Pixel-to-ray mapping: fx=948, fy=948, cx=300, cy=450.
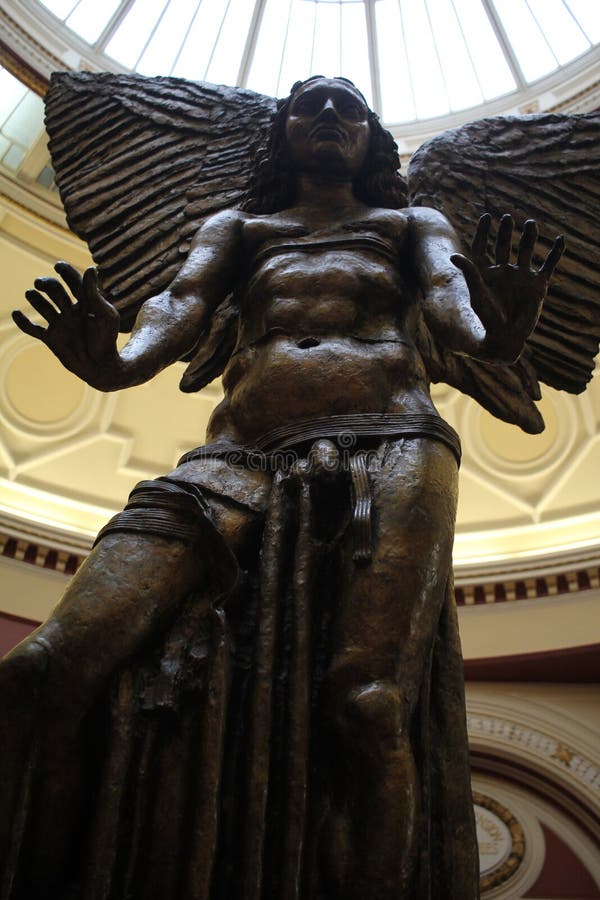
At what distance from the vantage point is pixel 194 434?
1335cm

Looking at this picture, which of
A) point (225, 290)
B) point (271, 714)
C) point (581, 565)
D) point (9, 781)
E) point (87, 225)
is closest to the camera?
point (9, 781)

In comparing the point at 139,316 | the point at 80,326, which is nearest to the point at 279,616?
the point at 80,326

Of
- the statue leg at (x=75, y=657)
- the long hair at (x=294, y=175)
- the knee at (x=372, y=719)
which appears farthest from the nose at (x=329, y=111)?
the knee at (x=372, y=719)

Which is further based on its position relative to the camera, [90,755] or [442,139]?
[442,139]

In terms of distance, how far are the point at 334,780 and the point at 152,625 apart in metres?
0.58

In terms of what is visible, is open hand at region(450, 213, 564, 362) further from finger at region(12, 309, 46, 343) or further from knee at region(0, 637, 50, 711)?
knee at region(0, 637, 50, 711)

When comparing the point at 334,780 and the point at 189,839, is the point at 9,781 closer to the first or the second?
the point at 189,839

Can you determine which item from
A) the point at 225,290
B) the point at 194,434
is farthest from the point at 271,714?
the point at 194,434

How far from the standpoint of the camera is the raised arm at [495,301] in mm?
2627

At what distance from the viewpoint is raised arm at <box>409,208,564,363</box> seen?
2.63m

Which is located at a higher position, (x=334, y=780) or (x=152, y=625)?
(x=152, y=625)

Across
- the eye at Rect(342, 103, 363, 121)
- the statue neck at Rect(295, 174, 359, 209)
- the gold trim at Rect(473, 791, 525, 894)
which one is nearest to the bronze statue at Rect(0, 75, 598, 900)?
the statue neck at Rect(295, 174, 359, 209)

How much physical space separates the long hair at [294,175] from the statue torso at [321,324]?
8.8 inches

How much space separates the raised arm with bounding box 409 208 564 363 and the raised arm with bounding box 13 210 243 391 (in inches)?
31.2
